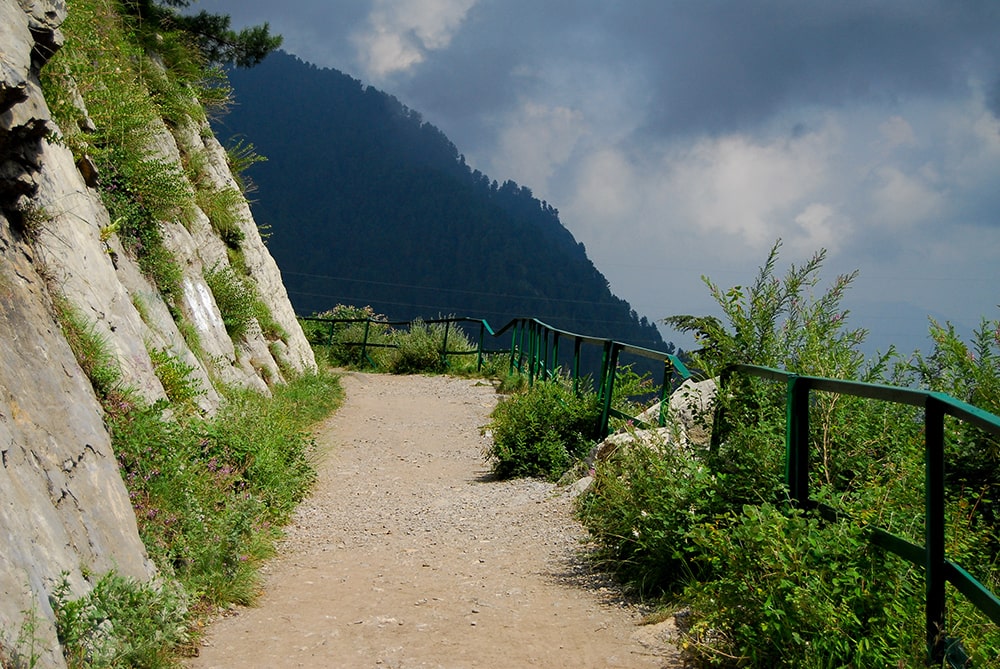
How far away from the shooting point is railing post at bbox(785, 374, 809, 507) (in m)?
3.86

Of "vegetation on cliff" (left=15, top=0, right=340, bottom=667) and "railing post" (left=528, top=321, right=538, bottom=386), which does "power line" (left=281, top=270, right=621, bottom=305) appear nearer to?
"vegetation on cliff" (left=15, top=0, right=340, bottom=667)

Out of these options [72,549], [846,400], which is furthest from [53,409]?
[846,400]

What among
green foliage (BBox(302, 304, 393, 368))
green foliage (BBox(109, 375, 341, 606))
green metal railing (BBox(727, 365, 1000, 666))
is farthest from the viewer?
green foliage (BBox(302, 304, 393, 368))

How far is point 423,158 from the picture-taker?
538 feet

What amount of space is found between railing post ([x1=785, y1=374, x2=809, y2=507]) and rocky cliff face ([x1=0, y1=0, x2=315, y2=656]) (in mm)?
3092

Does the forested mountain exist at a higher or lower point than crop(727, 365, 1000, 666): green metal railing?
higher

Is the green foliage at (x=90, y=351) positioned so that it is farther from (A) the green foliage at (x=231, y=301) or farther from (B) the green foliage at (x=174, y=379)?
(A) the green foliage at (x=231, y=301)

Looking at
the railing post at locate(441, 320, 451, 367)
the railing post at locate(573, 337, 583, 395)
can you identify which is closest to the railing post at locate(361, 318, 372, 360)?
the railing post at locate(441, 320, 451, 367)

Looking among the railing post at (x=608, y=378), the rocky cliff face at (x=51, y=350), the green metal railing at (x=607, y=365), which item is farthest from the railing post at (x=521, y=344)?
the rocky cliff face at (x=51, y=350)

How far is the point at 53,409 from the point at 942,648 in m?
3.89

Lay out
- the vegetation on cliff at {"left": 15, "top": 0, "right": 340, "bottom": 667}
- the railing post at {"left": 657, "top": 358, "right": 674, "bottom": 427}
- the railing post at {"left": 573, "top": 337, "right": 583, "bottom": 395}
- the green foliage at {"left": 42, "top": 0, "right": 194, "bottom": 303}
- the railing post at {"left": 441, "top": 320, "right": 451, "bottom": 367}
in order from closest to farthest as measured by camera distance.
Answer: the vegetation on cliff at {"left": 15, "top": 0, "right": 340, "bottom": 667} < the railing post at {"left": 657, "top": 358, "right": 674, "bottom": 427} < the green foliage at {"left": 42, "top": 0, "right": 194, "bottom": 303} < the railing post at {"left": 573, "top": 337, "right": 583, "bottom": 395} < the railing post at {"left": 441, "top": 320, "right": 451, "bottom": 367}

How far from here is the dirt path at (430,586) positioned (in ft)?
Answer: 13.0

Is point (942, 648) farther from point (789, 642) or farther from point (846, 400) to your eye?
point (846, 400)

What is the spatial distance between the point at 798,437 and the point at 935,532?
3.96 ft
